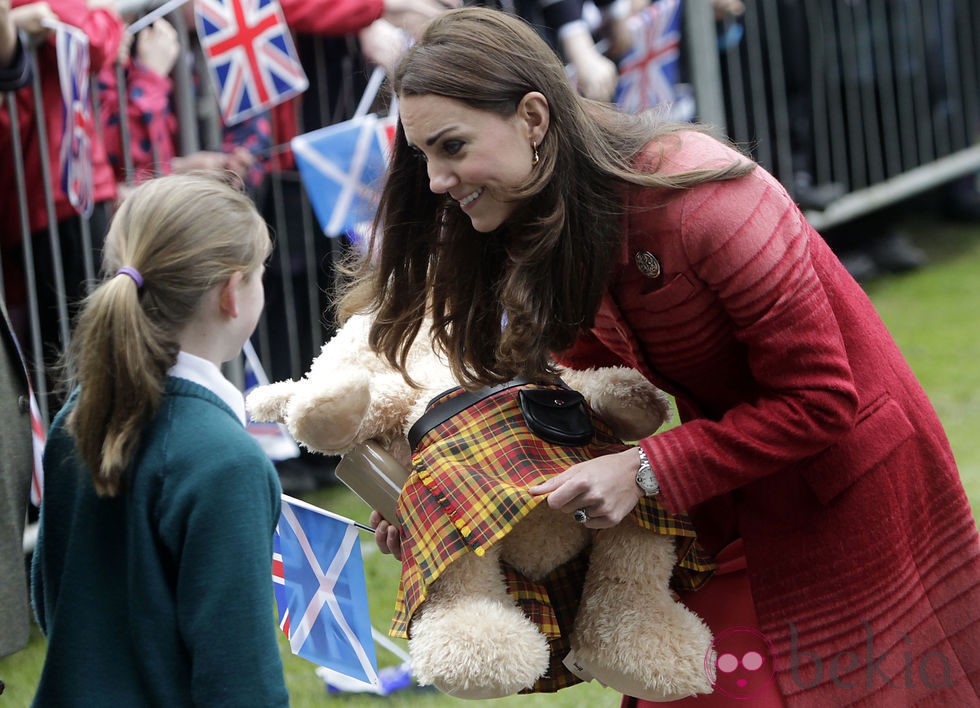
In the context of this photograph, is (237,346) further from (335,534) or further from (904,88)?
(904,88)

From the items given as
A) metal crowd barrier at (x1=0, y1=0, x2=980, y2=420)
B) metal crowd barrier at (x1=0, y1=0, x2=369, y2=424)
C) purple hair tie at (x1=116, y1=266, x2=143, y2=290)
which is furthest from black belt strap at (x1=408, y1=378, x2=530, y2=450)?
metal crowd barrier at (x1=0, y1=0, x2=980, y2=420)

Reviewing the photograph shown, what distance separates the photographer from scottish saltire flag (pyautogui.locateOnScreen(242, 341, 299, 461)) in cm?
471

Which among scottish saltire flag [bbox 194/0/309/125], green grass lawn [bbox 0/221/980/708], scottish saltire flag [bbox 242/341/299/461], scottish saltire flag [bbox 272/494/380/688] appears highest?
scottish saltire flag [bbox 194/0/309/125]

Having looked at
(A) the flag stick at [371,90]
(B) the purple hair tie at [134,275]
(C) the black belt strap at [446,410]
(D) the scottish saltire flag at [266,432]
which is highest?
(B) the purple hair tie at [134,275]

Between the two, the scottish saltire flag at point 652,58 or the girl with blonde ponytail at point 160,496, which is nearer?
the girl with blonde ponytail at point 160,496

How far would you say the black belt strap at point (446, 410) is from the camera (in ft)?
7.34

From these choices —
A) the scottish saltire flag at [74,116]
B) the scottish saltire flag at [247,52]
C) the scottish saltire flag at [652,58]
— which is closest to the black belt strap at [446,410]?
the scottish saltire flag at [74,116]

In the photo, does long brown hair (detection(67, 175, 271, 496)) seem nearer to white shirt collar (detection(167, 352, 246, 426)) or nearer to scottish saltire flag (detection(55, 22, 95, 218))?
white shirt collar (detection(167, 352, 246, 426))

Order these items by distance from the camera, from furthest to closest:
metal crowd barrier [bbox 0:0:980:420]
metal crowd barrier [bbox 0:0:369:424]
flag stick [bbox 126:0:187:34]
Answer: metal crowd barrier [bbox 0:0:980:420]
flag stick [bbox 126:0:187:34]
metal crowd barrier [bbox 0:0:369:424]

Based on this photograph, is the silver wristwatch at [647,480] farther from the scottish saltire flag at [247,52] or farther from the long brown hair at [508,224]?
the scottish saltire flag at [247,52]

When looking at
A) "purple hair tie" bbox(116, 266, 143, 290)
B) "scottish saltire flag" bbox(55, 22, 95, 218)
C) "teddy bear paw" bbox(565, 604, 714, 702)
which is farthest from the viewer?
"scottish saltire flag" bbox(55, 22, 95, 218)

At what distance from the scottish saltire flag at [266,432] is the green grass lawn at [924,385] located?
12.5 inches

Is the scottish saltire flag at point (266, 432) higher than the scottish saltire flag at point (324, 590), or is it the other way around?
the scottish saltire flag at point (324, 590)

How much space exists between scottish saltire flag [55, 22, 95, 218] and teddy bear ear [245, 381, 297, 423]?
2.00 m
